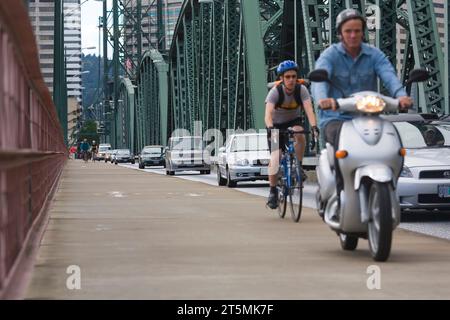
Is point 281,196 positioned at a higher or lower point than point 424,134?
lower

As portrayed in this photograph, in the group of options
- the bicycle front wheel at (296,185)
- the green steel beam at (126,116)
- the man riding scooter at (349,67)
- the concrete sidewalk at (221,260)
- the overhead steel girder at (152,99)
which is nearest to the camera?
the concrete sidewalk at (221,260)

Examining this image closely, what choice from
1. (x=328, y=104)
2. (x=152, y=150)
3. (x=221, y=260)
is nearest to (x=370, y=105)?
(x=328, y=104)

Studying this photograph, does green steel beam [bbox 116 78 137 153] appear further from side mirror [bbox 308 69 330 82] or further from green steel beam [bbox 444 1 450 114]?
side mirror [bbox 308 69 330 82]

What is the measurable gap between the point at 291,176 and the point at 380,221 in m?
4.58

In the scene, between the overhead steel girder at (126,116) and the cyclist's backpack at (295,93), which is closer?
the cyclist's backpack at (295,93)

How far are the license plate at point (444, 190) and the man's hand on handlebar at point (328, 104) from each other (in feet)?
14.5

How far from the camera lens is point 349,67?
829 cm

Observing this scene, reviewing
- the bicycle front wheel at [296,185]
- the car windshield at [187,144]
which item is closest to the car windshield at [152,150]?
the car windshield at [187,144]

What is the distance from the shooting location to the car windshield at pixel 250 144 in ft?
79.9

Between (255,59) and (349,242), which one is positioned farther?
(255,59)

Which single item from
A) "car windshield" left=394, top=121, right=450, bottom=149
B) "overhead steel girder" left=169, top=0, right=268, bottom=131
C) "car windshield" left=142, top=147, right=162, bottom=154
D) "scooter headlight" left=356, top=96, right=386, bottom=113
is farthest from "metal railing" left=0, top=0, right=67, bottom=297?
"car windshield" left=142, top=147, right=162, bottom=154

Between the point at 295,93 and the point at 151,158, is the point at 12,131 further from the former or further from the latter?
the point at 151,158

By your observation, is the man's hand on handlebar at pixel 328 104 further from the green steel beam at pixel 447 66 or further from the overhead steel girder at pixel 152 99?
the overhead steel girder at pixel 152 99
